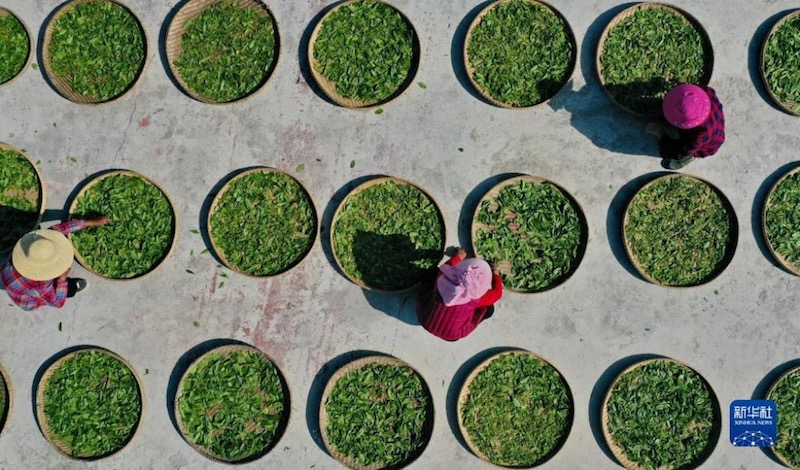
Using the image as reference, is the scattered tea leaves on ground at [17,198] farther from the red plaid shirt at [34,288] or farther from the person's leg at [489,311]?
the person's leg at [489,311]

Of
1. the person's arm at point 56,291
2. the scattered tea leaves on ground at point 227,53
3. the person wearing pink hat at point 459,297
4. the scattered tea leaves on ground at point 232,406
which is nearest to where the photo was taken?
the person wearing pink hat at point 459,297

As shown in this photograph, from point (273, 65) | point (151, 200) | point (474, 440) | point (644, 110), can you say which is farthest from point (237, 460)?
point (644, 110)

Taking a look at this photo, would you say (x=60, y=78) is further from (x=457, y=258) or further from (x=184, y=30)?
(x=457, y=258)

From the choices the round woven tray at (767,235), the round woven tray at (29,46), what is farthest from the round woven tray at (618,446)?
the round woven tray at (29,46)

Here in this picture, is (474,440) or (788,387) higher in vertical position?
(474,440)

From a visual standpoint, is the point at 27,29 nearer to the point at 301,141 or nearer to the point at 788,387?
the point at 301,141

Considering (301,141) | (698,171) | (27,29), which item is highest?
(27,29)

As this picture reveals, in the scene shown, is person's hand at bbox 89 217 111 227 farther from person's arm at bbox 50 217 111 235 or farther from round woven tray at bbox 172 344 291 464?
round woven tray at bbox 172 344 291 464
